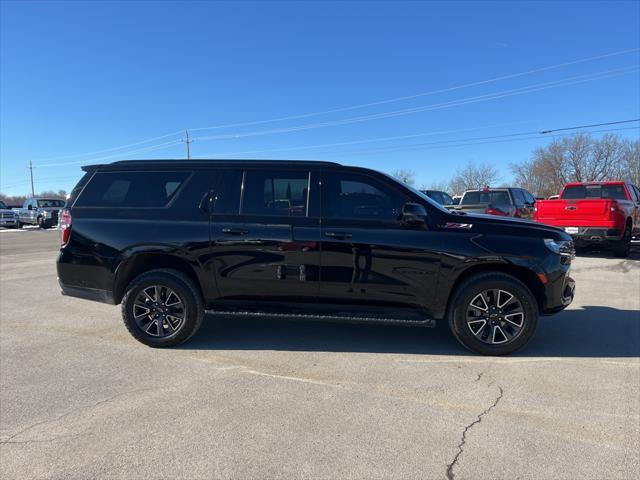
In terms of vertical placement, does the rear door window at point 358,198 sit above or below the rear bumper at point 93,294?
above

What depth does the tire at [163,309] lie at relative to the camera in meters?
4.54

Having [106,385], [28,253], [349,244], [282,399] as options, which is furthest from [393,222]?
[28,253]

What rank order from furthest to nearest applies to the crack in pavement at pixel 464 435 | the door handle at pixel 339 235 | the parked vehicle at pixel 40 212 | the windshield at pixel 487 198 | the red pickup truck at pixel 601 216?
1. the parked vehicle at pixel 40 212
2. the windshield at pixel 487 198
3. the red pickup truck at pixel 601 216
4. the door handle at pixel 339 235
5. the crack in pavement at pixel 464 435

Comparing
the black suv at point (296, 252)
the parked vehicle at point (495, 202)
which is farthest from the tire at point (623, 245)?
the black suv at point (296, 252)

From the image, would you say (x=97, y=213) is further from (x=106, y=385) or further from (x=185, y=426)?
(x=185, y=426)

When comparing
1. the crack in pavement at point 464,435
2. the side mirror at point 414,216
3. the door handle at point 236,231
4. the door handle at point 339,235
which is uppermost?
the side mirror at point 414,216

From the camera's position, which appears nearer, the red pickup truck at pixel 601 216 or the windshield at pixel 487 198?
the red pickup truck at pixel 601 216

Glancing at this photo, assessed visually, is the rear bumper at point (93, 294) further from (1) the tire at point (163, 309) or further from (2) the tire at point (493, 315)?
(2) the tire at point (493, 315)

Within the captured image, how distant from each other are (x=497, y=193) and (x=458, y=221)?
11.1m

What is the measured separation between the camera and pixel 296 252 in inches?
174

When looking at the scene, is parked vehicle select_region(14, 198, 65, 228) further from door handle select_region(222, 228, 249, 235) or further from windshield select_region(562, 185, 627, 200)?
windshield select_region(562, 185, 627, 200)

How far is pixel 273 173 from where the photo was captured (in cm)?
459

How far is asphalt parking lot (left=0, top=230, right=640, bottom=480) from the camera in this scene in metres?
2.60

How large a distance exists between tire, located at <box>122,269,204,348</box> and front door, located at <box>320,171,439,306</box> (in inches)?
56.0
